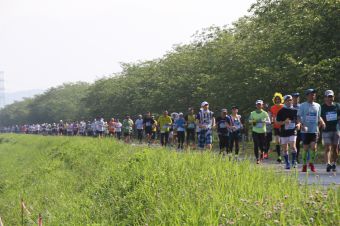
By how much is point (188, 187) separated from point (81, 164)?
12.5 m

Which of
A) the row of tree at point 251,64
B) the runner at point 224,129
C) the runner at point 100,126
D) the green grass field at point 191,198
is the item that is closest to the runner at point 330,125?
the green grass field at point 191,198

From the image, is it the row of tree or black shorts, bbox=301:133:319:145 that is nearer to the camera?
black shorts, bbox=301:133:319:145

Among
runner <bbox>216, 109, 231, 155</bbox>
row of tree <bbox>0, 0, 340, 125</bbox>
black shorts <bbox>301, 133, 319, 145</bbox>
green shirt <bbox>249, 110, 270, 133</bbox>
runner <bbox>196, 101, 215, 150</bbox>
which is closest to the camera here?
black shorts <bbox>301, 133, 319, 145</bbox>

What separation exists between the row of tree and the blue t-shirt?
6.30 m

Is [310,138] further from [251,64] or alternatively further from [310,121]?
[251,64]

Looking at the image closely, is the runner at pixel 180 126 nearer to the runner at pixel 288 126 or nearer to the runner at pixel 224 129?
the runner at pixel 224 129

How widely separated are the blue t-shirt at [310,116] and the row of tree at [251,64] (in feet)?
20.7

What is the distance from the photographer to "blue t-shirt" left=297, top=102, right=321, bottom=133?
43.0 ft

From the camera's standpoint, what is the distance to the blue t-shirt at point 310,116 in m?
13.1

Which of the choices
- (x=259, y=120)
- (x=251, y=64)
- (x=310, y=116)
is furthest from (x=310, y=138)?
(x=251, y=64)

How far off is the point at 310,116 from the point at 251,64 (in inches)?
659

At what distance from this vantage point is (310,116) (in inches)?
517

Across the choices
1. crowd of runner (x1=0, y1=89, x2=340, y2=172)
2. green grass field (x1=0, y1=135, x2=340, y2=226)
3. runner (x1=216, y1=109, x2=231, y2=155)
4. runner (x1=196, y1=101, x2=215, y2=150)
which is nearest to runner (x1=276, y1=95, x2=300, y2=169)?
crowd of runner (x1=0, y1=89, x2=340, y2=172)

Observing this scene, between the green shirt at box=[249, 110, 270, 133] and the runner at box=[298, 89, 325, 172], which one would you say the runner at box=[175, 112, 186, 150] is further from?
the runner at box=[298, 89, 325, 172]
